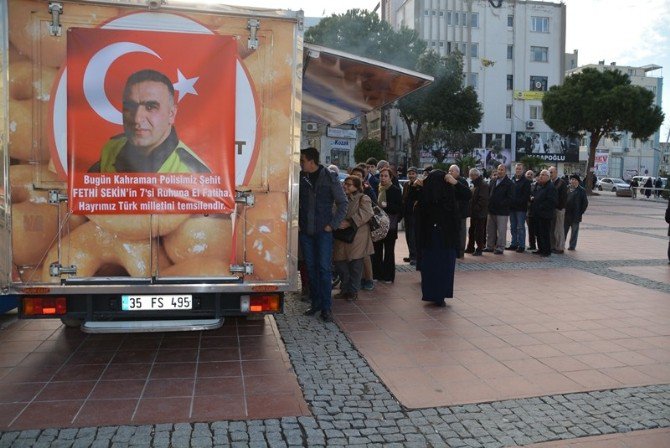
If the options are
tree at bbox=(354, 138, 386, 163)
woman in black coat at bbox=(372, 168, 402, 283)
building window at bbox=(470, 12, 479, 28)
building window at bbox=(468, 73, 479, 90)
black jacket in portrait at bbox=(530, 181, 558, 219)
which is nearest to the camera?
woman in black coat at bbox=(372, 168, 402, 283)

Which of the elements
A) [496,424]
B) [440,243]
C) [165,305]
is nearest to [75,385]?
[165,305]

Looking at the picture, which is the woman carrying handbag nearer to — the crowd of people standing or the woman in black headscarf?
the crowd of people standing

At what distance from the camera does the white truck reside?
4777 millimetres

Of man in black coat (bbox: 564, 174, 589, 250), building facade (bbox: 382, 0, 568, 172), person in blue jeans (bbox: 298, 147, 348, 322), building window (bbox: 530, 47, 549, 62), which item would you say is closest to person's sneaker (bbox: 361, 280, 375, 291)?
person in blue jeans (bbox: 298, 147, 348, 322)

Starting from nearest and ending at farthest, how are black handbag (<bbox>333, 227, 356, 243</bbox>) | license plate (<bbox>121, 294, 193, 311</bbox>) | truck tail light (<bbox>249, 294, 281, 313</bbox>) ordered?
1. license plate (<bbox>121, 294, 193, 311</bbox>)
2. truck tail light (<bbox>249, 294, 281, 313</bbox>)
3. black handbag (<bbox>333, 227, 356, 243</bbox>)

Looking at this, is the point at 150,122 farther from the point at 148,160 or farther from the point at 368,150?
the point at 368,150

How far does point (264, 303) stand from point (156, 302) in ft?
2.94

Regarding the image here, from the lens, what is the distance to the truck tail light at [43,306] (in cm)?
500

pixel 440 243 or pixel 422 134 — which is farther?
pixel 422 134

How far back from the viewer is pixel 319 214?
6.75m

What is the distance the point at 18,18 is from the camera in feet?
15.4

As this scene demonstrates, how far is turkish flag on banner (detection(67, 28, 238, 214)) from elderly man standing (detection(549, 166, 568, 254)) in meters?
9.22

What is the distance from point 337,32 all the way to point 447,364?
3767cm

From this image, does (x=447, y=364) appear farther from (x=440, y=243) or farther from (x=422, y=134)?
(x=422, y=134)
